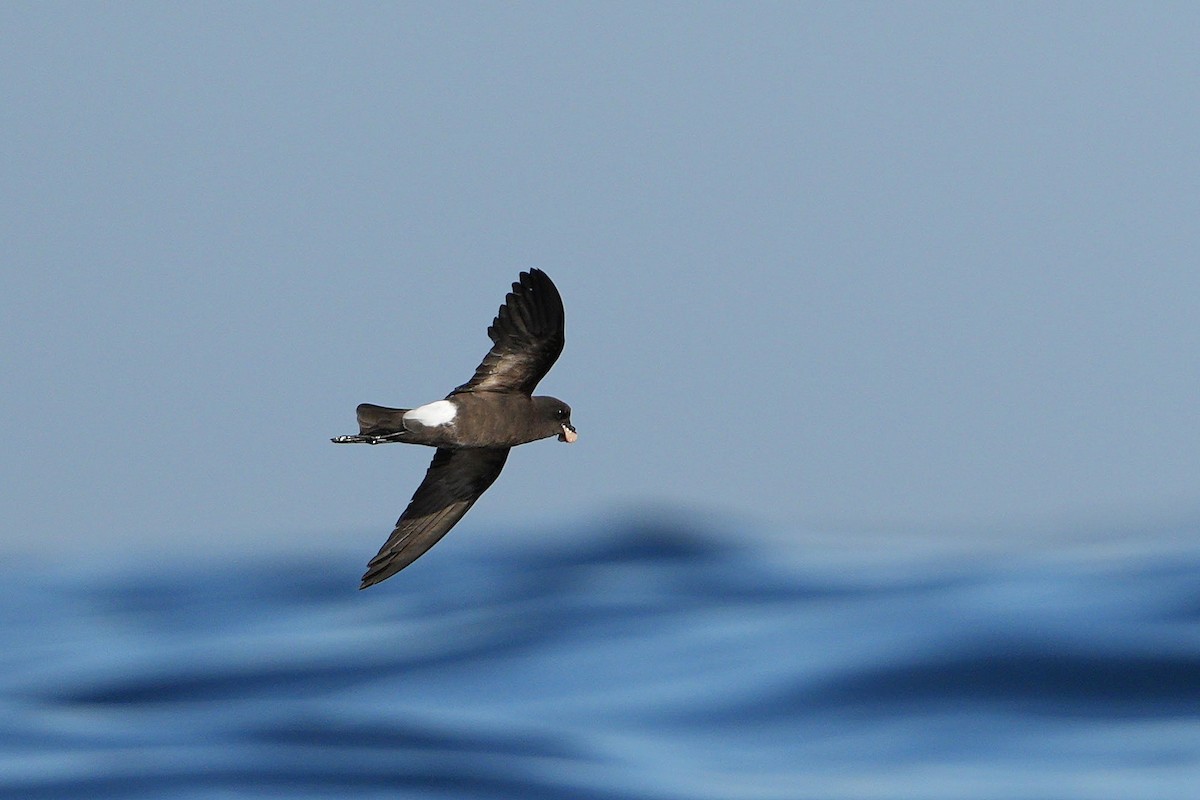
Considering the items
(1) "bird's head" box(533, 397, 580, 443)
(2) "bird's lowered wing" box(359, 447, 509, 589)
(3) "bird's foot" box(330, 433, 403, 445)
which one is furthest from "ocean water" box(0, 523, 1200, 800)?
(3) "bird's foot" box(330, 433, 403, 445)

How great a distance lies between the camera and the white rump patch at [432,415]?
1097 cm

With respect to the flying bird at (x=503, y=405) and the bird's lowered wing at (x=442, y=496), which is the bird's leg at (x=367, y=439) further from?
the bird's lowered wing at (x=442, y=496)

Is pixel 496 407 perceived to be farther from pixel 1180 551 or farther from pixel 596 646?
pixel 1180 551

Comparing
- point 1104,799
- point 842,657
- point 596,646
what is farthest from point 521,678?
point 1104,799

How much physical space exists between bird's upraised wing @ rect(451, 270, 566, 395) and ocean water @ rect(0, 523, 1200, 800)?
4422 mm

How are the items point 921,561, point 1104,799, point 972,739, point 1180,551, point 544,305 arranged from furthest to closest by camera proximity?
point 921,561, point 1180,551, point 972,739, point 1104,799, point 544,305

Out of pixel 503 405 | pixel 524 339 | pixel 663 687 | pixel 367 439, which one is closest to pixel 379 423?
pixel 367 439

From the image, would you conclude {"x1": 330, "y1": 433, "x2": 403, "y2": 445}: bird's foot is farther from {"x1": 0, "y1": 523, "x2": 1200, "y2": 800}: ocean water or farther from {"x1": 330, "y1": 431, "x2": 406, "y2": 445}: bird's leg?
{"x1": 0, "y1": 523, "x2": 1200, "y2": 800}: ocean water

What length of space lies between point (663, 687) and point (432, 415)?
716 cm

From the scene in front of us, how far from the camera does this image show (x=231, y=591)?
27.0 meters

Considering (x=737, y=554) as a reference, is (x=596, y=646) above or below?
below

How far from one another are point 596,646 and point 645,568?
437 centimetres

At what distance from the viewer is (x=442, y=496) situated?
12.5m

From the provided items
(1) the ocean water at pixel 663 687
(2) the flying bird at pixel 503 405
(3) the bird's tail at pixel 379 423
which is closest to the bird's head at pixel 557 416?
(2) the flying bird at pixel 503 405
